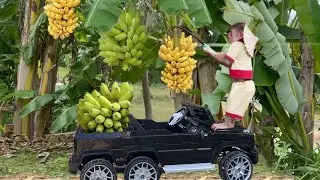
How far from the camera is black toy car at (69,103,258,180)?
1790 millimetres

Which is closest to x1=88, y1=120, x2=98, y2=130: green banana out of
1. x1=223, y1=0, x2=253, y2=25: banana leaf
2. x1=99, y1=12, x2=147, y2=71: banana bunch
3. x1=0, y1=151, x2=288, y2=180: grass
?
x1=99, y1=12, x2=147, y2=71: banana bunch

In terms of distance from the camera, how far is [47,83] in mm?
3404

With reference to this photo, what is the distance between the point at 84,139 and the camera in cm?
178

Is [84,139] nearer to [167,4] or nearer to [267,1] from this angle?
[167,4]

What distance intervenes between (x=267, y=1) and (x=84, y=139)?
5.76ft

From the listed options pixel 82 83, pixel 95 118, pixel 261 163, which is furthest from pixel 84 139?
pixel 261 163

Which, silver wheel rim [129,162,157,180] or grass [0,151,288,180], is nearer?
silver wheel rim [129,162,157,180]

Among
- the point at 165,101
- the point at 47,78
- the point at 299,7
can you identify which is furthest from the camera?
the point at 165,101

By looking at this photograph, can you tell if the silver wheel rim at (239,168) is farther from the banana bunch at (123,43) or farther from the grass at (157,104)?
the grass at (157,104)

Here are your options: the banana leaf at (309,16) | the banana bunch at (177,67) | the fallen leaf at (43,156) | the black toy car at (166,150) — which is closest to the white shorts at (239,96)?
the black toy car at (166,150)

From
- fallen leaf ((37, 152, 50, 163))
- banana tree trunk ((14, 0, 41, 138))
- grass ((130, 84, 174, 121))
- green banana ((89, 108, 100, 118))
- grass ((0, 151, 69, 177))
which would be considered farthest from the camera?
grass ((130, 84, 174, 121))

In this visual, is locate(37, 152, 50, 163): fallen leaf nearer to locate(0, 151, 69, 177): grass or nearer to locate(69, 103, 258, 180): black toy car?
locate(0, 151, 69, 177): grass

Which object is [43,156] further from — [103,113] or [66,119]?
[103,113]

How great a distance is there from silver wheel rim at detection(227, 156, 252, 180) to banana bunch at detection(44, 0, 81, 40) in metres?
0.78
